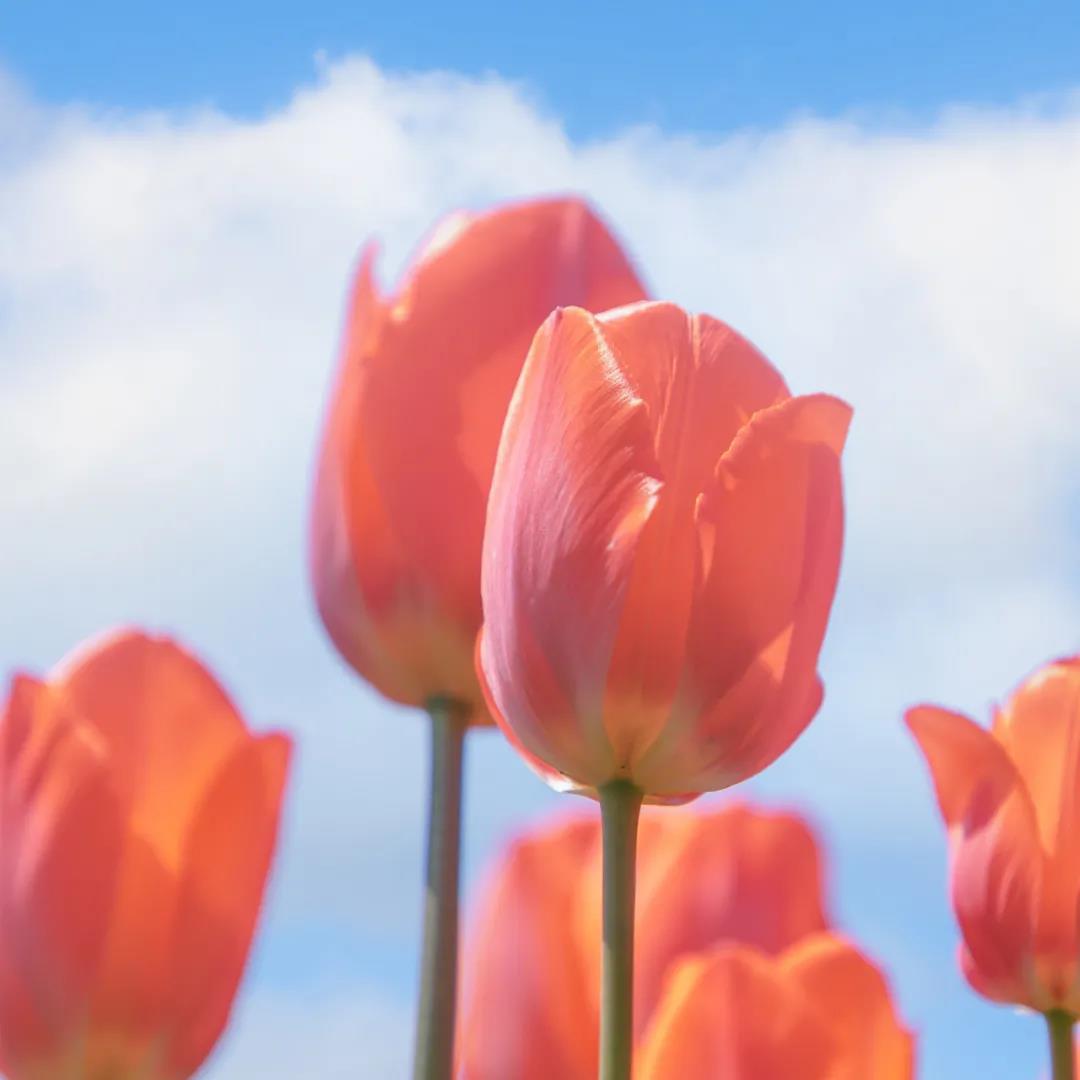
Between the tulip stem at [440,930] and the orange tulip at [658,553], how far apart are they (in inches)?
7.0

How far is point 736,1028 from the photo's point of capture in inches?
34.2

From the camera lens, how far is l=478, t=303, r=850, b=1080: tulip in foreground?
789 mm

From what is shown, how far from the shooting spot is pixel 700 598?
79 cm

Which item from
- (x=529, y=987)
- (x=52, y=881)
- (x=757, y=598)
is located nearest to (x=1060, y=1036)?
(x=529, y=987)

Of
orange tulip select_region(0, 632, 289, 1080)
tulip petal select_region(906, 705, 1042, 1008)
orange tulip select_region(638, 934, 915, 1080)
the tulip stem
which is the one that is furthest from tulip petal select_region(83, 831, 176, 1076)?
tulip petal select_region(906, 705, 1042, 1008)

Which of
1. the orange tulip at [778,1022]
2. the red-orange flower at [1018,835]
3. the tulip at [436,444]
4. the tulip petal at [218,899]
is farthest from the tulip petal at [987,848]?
the tulip petal at [218,899]

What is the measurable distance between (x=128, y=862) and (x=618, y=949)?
415 millimetres

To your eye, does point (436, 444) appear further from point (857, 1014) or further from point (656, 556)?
point (857, 1014)

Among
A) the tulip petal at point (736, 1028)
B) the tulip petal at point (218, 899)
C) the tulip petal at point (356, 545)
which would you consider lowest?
the tulip petal at point (736, 1028)

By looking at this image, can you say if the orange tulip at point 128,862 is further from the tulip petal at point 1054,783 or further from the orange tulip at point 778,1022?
the tulip petal at point 1054,783

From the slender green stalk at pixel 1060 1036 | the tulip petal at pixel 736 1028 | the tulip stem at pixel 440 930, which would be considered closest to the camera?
the tulip petal at pixel 736 1028

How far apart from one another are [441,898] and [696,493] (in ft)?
0.93

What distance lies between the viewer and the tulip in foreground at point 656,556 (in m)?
Result: 0.79

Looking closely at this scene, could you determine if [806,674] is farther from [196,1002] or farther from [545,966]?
[196,1002]
